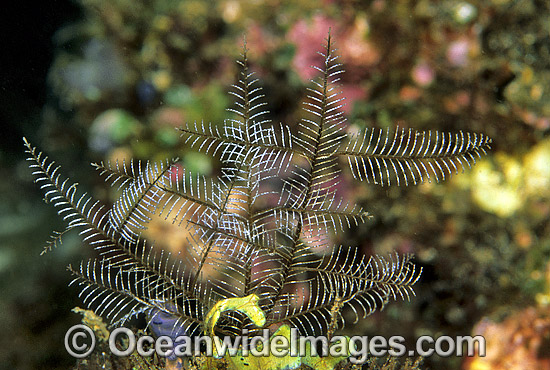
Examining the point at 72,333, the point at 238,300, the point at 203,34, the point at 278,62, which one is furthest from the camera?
the point at 203,34

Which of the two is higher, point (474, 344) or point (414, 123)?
point (414, 123)

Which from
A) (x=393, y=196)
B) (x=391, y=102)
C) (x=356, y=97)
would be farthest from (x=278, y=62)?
(x=393, y=196)

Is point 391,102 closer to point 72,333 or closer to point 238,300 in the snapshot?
point 238,300

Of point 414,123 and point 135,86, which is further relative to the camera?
point 135,86

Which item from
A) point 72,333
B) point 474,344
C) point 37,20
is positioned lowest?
point 72,333

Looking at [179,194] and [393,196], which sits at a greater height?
[393,196]

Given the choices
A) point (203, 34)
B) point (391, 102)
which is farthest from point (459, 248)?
point (203, 34)

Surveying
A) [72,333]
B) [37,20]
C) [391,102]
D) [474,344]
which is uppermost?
[391,102]

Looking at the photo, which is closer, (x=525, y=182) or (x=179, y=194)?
A: (x=179, y=194)

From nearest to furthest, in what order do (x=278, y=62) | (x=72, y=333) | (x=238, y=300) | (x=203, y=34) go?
(x=238, y=300)
(x=72, y=333)
(x=278, y=62)
(x=203, y=34)

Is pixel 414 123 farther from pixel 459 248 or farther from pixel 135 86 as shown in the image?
pixel 135 86
